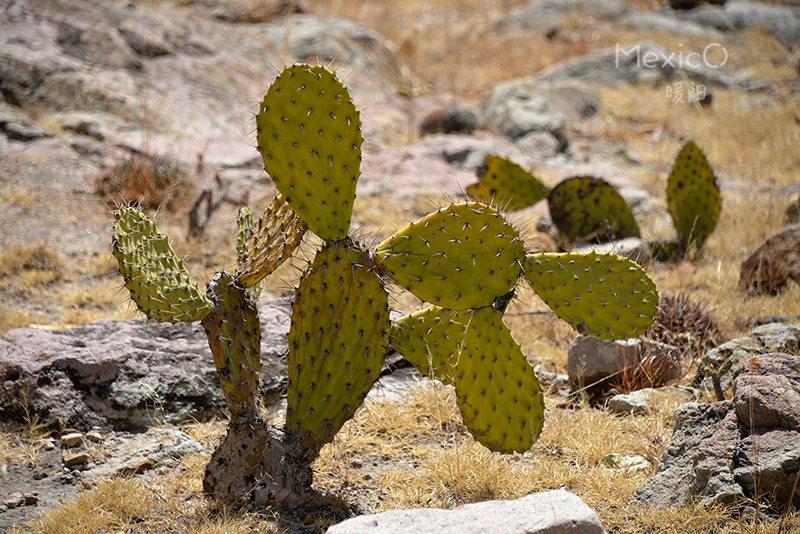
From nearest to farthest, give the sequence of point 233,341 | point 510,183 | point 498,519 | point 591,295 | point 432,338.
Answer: point 498,519, point 233,341, point 591,295, point 432,338, point 510,183

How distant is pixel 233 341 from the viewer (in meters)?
2.09

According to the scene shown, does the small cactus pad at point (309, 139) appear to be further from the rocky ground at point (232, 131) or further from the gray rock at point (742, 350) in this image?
the gray rock at point (742, 350)

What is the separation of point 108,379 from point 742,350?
2628 mm

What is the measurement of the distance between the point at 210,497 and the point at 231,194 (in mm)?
3768

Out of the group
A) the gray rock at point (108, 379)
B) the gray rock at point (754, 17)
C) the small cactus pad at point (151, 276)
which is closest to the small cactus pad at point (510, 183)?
the gray rock at point (108, 379)

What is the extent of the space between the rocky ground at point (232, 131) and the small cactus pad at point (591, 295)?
0.53 meters

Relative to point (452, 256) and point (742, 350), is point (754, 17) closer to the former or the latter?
point (742, 350)

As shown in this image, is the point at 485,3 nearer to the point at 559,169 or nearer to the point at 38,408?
the point at 559,169

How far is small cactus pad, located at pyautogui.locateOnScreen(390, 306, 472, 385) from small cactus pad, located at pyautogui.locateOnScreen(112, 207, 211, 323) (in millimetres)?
704

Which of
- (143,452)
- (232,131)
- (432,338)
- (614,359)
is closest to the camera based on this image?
(432,338)

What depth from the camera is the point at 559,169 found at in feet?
23.7

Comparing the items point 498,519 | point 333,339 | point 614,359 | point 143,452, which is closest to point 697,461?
point 498,519

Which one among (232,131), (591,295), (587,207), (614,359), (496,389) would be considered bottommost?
(614,359)

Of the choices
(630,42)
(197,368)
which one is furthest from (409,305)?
(630,42)
